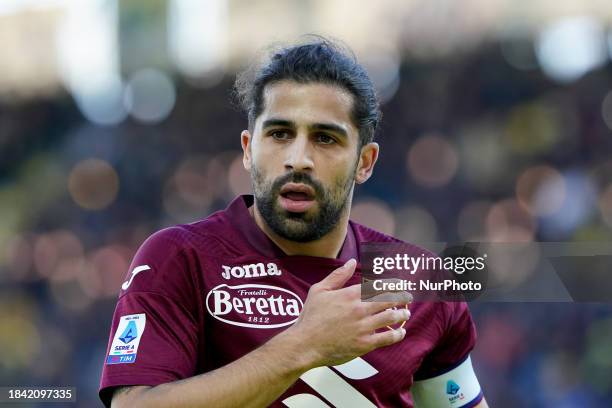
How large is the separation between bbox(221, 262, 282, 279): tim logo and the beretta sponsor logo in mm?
42

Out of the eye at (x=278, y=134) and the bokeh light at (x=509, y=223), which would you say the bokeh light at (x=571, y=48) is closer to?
the bokeh light at (x=509, y=223)

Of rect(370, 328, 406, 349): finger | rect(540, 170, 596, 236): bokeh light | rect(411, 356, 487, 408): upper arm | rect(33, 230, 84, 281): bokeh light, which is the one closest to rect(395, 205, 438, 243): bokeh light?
rect(540, 170, 596, 236): bokeh light

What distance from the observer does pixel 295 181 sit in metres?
3.12

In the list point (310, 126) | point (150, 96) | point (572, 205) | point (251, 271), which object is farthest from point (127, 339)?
point (150, 96)

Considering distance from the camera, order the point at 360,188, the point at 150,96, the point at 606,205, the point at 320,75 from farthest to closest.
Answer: the point at 150,96 < the point at 360,188 < the point at 606,205 < the point at 320,75

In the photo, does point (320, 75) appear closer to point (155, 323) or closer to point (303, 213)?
point (303, 213)

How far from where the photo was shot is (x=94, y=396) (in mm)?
8812

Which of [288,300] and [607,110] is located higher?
[607,110]

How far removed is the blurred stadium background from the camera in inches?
335

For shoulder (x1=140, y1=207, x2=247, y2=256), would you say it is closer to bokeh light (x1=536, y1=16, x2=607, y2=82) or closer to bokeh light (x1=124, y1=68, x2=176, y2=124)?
bokeh light (x1=536, y1=16, x2=607, y2=82)

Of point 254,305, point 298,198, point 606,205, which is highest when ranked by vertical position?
point 606,205

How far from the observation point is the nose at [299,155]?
10.2 feet

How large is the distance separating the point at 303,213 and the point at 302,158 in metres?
0.20

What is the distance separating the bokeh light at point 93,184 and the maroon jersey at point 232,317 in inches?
271
